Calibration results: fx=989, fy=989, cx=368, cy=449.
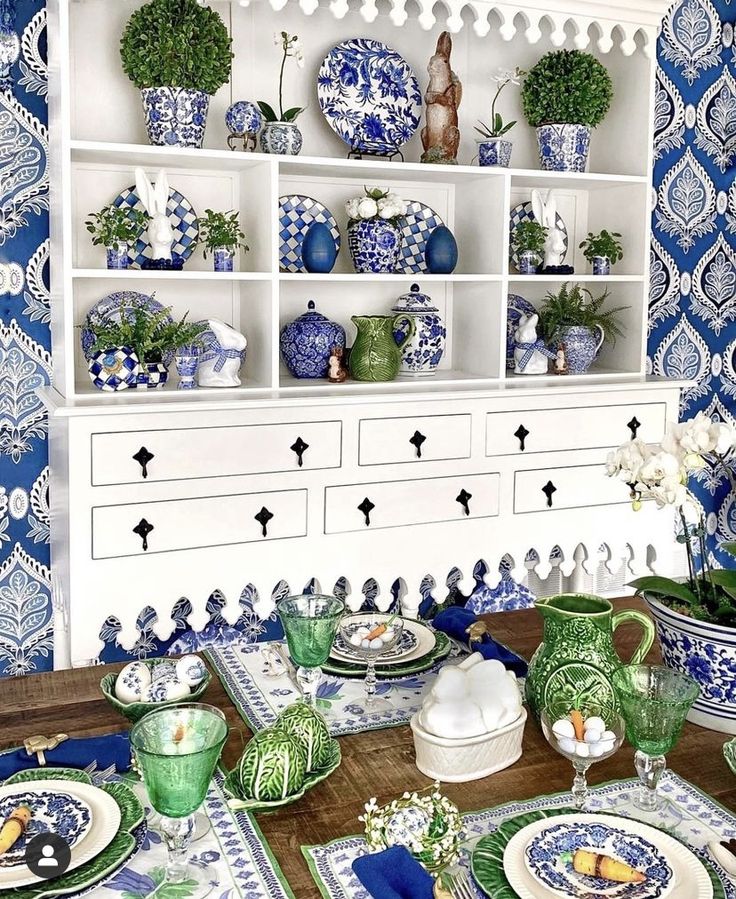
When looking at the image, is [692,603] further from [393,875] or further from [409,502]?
[409,502]

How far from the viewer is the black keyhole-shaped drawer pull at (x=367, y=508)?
2.63 metres

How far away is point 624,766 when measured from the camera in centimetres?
121

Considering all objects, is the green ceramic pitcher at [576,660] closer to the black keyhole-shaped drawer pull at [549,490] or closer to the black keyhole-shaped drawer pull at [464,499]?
the black keyhole-shaped drawer pull at [464,499]

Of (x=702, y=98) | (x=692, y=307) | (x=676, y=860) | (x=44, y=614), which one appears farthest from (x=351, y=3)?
(x=676, y=860)

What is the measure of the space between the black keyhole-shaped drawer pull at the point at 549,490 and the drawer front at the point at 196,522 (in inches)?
29.4

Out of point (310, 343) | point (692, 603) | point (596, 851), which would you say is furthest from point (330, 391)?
Answer: point (596, 851)

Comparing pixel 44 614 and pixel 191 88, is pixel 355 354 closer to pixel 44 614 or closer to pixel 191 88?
pixel 191 88

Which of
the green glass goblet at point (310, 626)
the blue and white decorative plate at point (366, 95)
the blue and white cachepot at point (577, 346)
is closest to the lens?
the green glass goblet at point (310, 626)

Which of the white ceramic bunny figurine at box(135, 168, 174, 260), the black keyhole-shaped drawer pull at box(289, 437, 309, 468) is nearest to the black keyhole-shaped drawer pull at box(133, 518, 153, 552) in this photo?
the black keyhole-shaped drawer pull at box(289, 437, 309, 468)

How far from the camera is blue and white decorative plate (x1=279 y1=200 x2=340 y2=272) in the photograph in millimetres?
2818

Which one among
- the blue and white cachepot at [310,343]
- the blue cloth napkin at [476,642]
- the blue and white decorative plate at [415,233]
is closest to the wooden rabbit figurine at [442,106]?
the blue and white decorative plate at [415,233]

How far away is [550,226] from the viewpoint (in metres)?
3.01

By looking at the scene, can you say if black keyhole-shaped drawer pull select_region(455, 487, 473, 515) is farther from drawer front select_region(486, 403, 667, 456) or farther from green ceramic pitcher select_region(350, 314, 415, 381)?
green ceramic pitcher select_region(350, 314, 415, 381)

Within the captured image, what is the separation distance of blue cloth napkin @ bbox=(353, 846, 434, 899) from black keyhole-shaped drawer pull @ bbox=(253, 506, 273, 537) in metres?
1.60
